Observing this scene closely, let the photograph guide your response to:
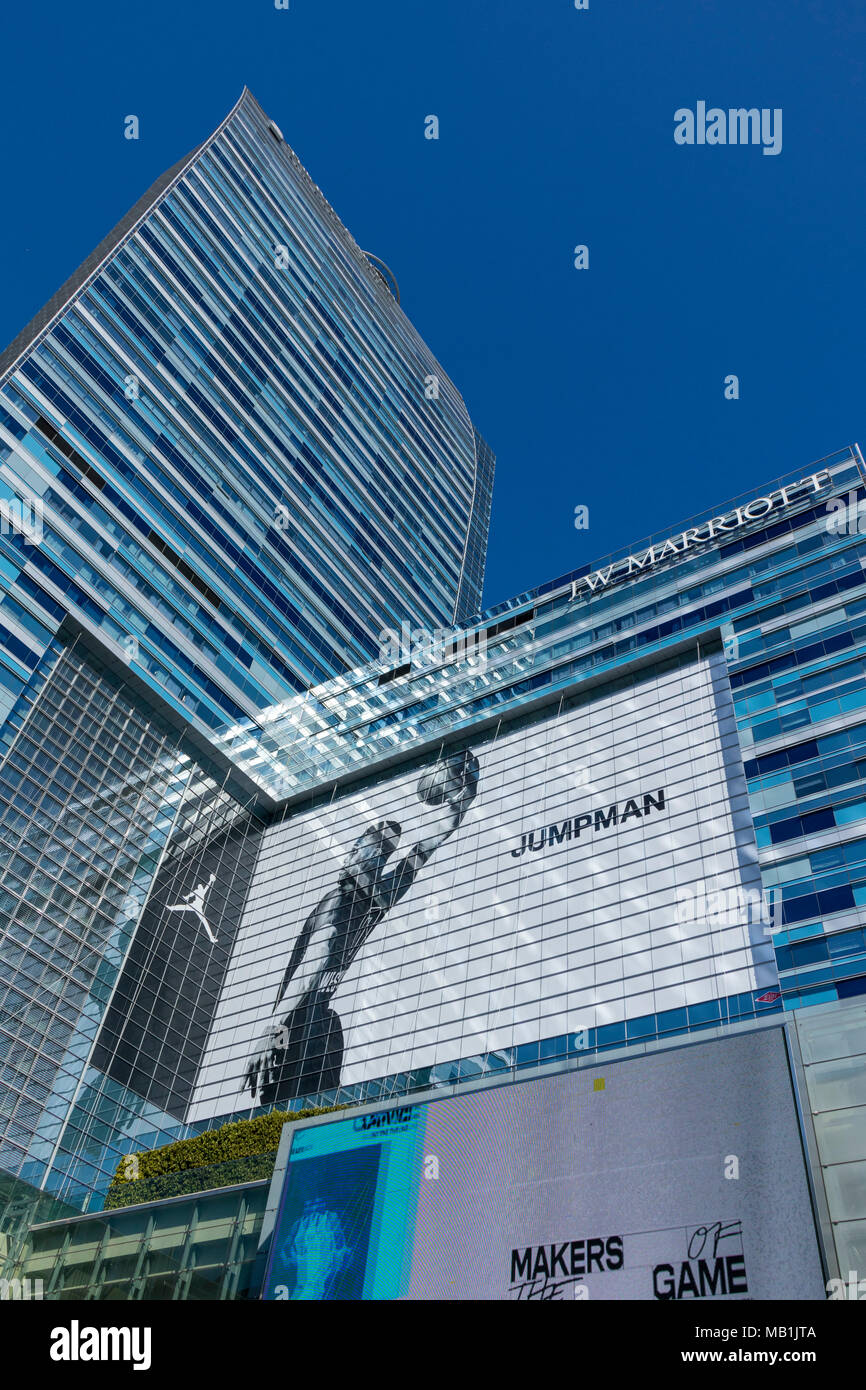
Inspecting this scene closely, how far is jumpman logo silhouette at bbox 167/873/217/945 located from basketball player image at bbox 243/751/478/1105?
588 centimetres

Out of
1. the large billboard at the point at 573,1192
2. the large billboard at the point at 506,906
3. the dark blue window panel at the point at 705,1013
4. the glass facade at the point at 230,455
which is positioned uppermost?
the glass facade at the point at 230,455

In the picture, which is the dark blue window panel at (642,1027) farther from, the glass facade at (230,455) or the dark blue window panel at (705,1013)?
the glass facade at (230,455)

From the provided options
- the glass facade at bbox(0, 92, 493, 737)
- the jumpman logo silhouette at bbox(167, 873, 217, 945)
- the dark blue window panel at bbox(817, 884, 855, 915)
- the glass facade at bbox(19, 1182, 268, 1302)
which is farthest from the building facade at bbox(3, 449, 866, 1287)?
the glass facade at bbox(19, 1182, 268, 1302)

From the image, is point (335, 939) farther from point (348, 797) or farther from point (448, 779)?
point (348, 797)

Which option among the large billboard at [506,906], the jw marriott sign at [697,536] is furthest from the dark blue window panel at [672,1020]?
the jw marriott sign at [697,536]

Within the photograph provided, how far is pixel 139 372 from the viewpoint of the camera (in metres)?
78.4

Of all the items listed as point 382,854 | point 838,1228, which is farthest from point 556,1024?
point 838,1228

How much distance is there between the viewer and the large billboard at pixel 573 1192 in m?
19.9

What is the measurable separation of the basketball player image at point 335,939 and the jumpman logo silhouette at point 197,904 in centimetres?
588

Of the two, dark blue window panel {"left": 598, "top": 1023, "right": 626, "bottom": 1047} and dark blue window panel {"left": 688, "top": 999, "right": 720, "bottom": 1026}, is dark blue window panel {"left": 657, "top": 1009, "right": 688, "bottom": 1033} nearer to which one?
dark blue window panel {"left": 688, "top": 999, "right": 720, "bottom": 1026}

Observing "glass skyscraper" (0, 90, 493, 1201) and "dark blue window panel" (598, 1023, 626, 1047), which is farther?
"glass skyscraper" (0, 90, 493, 1201)

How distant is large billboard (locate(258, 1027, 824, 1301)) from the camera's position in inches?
784
